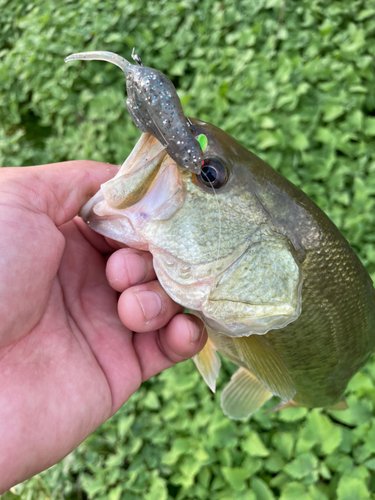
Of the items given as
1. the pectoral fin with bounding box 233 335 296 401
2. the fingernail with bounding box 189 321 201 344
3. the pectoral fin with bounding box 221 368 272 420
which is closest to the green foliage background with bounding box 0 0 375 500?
the pectoral fin with bounding box 221 368 272 420

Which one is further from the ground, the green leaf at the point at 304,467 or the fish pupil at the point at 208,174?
the fish pupil at the point at 208,174

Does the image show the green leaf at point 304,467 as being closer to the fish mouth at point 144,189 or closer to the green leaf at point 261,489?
the green leaf at point 261,489

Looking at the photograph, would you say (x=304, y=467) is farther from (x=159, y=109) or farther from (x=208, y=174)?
(x=159, y=109)

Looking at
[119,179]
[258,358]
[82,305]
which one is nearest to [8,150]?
[82,305]

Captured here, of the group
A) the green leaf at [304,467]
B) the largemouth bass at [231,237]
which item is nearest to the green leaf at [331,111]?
the largemouth bass at [231,237]

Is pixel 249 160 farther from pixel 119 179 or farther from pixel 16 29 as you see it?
pixel 16 29

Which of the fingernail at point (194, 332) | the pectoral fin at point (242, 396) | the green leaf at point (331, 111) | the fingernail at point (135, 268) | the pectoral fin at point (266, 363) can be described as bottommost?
the pectoral fin at point (242, 396)
